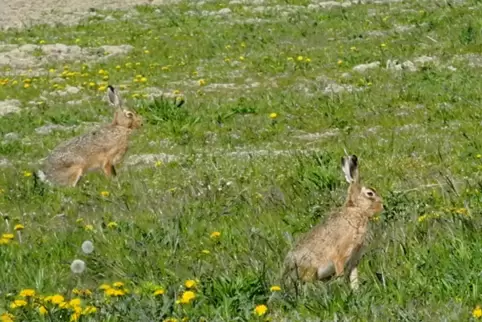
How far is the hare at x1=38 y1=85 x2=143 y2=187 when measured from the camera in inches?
518

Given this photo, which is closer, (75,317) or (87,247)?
(75,317)

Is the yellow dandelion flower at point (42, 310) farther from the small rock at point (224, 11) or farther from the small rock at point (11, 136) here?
the small rock at point (224, 11)

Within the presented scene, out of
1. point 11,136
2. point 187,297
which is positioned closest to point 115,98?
point 11,136

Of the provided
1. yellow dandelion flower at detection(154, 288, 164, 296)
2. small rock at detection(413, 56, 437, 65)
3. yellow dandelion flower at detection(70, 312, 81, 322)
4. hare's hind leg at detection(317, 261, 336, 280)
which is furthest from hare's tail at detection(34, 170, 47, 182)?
small rock at detection(413, 56, 437, 65)

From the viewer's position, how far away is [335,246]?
7652mm

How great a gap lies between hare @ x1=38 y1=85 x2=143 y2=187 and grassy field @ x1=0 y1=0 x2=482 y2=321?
0.78ft

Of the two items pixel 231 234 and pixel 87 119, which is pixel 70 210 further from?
pixel 87 119

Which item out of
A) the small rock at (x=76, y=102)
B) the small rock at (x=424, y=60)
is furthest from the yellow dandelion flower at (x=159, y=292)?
the small rock at (x=424, y=60)

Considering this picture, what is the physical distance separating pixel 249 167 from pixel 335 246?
4997mm

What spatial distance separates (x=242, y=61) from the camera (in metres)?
22.2

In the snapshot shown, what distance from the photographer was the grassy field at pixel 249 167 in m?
6.74

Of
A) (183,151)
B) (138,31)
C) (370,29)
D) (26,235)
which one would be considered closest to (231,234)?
(26,235)

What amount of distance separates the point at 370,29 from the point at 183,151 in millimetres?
10957

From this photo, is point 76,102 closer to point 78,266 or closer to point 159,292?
point 78,266
